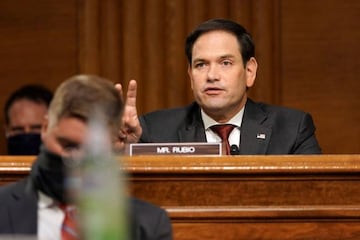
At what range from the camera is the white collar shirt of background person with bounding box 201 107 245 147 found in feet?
10.9

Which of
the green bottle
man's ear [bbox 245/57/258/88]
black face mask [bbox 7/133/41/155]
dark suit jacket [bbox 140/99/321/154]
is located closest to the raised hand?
dark suit jacket [bbox 140/99/321/154]

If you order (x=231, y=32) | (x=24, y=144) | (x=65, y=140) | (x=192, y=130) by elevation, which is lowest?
(x=24, y=144)

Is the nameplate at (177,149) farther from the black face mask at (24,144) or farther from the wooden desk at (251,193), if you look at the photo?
the black face mask at (24,144)

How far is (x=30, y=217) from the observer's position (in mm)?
2125

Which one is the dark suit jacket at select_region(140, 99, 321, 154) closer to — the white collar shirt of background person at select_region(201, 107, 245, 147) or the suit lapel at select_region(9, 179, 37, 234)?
the white collar shirt of background person at select_region(201, 107, 245, 147)

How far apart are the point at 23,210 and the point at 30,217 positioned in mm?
23

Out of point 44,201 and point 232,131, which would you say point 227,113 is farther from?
point 44,201

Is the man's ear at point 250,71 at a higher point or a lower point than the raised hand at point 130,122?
higher

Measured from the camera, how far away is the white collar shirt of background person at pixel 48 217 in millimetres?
2090

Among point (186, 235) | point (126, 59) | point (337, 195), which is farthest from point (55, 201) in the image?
point (126, 59)

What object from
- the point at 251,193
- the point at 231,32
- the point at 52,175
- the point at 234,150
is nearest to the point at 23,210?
the point at 52,175

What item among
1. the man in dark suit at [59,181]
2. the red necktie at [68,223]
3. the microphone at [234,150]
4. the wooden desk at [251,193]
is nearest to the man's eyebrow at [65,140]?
the man in dark suit at [59,181]

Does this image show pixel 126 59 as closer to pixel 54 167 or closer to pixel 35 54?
pixel 35 54

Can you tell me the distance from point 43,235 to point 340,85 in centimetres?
252
